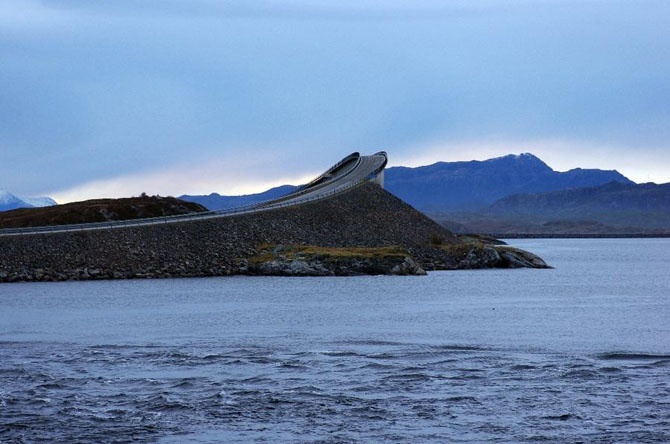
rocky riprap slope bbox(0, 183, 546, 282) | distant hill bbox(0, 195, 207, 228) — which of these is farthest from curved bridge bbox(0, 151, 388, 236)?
distant hill bbox(0, 195, 207, 228)

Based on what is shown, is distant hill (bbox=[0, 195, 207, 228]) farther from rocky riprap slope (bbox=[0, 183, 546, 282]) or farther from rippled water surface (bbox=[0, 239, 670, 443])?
rippled water surface (bbox=[0, 239, 670, 443])

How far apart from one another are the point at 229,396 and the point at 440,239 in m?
75.5

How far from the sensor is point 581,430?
22656 mm

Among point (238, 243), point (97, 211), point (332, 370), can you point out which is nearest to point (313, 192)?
point (238, 243)

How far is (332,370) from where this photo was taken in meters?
31.2

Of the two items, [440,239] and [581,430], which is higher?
[440,239]

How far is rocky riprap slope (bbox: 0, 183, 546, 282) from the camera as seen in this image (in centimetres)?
7756

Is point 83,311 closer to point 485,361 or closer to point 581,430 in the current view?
point 485,361

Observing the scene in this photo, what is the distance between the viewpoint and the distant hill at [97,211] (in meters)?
110

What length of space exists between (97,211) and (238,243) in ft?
115

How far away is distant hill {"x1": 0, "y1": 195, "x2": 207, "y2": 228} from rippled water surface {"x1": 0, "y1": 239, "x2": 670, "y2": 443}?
52.7 metres

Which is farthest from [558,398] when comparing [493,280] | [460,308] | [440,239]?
[440,239]

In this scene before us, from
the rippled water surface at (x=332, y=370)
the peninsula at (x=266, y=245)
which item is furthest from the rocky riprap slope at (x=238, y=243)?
the rippled water surface at (x=332, y=370)

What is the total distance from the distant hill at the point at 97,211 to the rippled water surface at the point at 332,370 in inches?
2074
